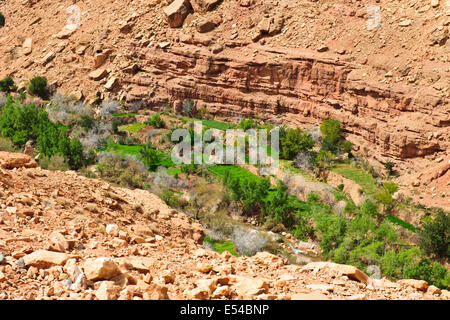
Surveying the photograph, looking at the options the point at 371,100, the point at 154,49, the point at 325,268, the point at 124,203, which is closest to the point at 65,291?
the point at 325,268

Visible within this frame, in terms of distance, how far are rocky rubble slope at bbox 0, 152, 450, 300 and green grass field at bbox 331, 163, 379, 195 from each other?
17.4 metres

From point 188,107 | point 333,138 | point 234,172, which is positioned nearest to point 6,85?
point 188,107

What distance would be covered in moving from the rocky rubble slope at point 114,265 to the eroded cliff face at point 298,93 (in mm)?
20834

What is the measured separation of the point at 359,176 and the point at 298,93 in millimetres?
9075

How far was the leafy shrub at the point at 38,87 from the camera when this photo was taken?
3859 cm

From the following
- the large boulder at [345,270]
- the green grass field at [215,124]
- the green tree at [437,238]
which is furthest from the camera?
the green grass field at [215,124]

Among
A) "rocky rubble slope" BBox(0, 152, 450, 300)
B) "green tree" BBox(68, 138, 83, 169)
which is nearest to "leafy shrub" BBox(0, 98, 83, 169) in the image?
"green tree" BBox(68, 138, 83, 169)

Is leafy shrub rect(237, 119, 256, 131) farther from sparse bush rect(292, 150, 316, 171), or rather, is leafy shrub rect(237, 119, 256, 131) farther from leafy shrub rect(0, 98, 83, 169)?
leafy shrub rect(0, 98, 83, 169)

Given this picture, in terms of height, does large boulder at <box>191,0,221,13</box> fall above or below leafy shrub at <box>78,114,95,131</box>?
above

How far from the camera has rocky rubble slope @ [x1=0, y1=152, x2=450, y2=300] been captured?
5.71m

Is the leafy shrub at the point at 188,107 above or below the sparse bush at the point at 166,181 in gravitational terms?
above

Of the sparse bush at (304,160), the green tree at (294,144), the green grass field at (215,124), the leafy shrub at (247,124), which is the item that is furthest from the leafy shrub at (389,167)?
the green grass field at (215,124)

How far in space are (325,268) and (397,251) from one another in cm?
1440

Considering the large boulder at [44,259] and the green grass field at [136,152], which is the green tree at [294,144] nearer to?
the green grass field at [136,152]
